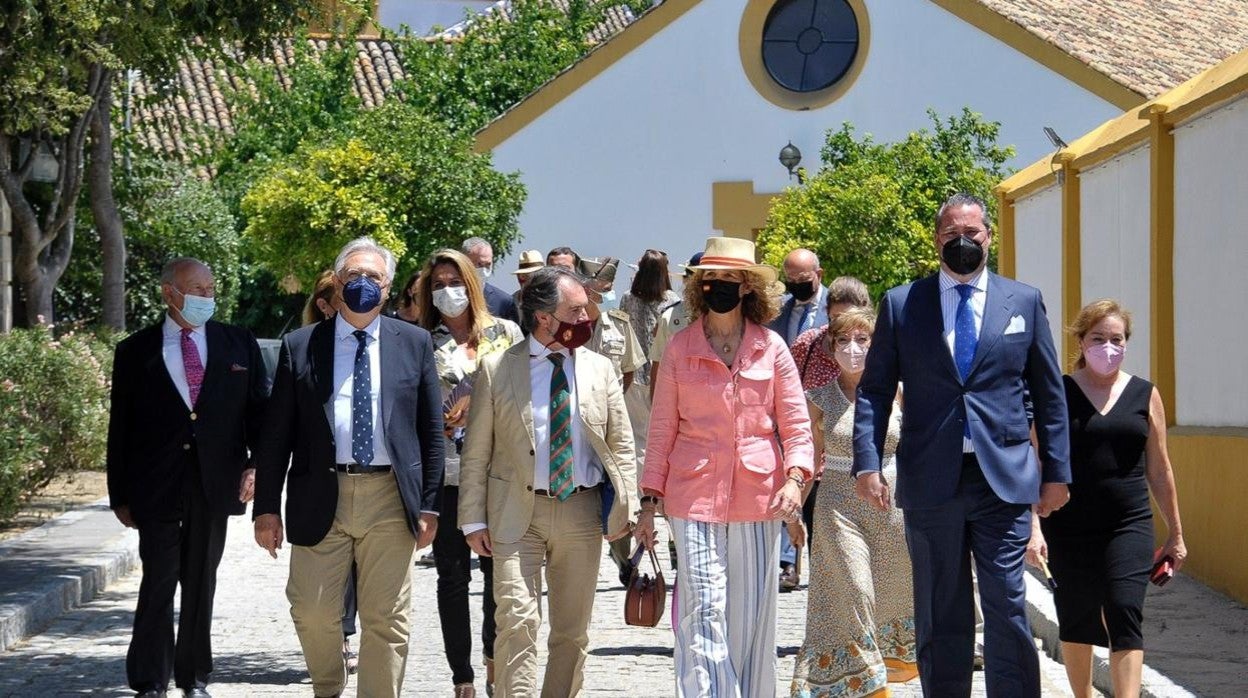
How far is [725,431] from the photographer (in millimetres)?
7422

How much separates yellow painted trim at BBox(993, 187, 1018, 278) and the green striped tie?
14.3m

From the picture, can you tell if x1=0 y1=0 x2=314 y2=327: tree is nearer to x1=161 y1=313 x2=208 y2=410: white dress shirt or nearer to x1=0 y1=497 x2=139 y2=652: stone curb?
x1=161 y1=313 x2=208 y2=410: white dress shirt

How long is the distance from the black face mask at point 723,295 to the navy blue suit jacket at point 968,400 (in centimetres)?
61

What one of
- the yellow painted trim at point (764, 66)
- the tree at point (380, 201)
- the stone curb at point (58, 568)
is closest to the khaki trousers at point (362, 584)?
the stone curb at point (58, 568)

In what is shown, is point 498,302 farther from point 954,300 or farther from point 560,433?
point 954,300

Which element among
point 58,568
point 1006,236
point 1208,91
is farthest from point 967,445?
point 1006,236

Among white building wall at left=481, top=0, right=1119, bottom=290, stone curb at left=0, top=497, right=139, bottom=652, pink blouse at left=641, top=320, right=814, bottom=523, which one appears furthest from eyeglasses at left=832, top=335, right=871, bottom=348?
white building wall at left=481, top=0, right=1119, bottom=290

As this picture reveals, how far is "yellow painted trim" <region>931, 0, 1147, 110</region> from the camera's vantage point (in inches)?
1104

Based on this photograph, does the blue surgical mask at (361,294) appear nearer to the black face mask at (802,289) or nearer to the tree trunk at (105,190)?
the black face mask at (802,289)

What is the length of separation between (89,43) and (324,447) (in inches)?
203

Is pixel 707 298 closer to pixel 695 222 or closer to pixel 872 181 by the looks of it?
pixel 872 181

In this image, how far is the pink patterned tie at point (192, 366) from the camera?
8.74 meters

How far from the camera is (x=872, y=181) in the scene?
22.8 m

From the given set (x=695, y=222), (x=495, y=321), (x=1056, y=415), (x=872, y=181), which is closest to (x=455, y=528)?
(x=495, y=321)
